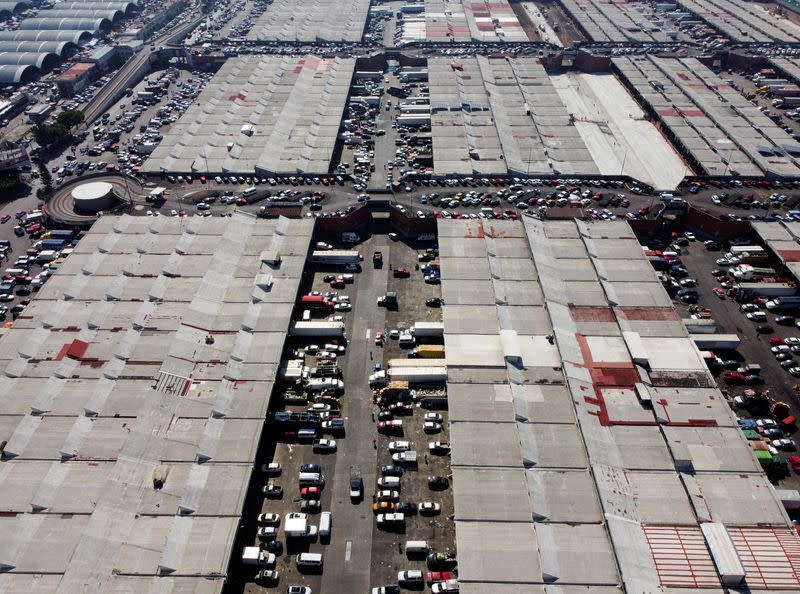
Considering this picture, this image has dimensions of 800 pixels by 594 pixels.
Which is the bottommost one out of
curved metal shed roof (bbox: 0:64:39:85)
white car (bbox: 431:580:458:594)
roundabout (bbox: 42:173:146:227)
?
white car (bbox: 431:580:458:594)

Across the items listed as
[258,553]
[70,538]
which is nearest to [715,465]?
[258,553]

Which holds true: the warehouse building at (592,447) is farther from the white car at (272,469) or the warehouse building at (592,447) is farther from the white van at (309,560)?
the white car at (272,469)

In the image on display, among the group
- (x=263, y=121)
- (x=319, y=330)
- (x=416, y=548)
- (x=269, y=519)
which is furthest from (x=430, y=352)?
(x=263, y=121)

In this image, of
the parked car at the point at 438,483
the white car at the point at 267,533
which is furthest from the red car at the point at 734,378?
the white car at the point at 267,533

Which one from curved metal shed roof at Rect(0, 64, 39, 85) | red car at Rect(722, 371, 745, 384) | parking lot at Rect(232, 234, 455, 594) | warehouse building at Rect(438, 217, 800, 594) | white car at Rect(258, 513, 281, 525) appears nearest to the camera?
warehouse building at Rect(438, 217, 800, 594)

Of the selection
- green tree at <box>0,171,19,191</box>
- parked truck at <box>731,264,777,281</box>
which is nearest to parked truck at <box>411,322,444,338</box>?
parked truck at <box>731,264,777,281</box>

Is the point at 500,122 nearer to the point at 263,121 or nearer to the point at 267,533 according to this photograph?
the point at 263,121

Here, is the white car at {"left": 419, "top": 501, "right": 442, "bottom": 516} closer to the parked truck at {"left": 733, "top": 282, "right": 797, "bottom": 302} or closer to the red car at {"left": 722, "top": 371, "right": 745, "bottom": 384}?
the red car at {"left": 722, "top": 371, "right": 745, "bottom": 384}
